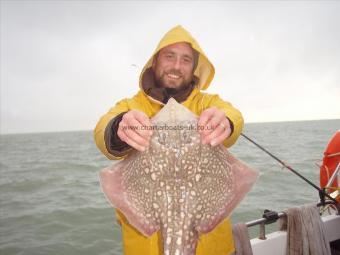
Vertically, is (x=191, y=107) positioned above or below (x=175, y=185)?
above

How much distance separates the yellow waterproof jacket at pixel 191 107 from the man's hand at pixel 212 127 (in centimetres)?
39

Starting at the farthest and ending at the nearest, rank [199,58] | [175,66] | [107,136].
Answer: [199,58]
[175,66]
[107,136]

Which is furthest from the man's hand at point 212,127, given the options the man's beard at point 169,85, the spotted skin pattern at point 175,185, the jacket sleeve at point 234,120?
the man's beard at point 169,85

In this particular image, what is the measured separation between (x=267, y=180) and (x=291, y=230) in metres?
13.0

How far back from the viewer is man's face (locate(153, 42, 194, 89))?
335cm

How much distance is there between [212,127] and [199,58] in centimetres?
197

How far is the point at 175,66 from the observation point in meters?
3.33

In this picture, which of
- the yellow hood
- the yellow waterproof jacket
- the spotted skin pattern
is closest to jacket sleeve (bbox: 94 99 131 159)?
the yellow waterproof jacket

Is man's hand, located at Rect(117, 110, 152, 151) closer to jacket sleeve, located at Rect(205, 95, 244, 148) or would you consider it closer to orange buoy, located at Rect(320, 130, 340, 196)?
jacket sleeve, located at Rect(205, 95, 244, 148)

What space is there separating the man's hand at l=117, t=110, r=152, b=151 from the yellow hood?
126 centimetres

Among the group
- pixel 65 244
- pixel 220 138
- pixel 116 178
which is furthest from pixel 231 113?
pixel 65 244

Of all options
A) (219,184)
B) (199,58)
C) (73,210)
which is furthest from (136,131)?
(73,210)

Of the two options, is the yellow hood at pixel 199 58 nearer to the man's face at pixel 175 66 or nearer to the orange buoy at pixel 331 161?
the man's face at pixel 175 66

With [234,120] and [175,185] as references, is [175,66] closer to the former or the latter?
[234,120]
